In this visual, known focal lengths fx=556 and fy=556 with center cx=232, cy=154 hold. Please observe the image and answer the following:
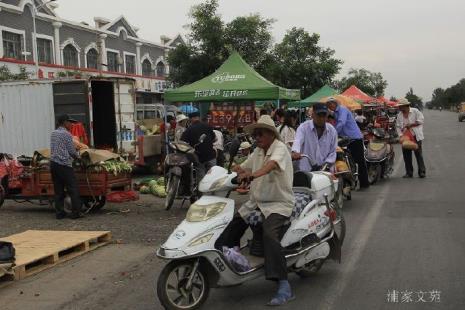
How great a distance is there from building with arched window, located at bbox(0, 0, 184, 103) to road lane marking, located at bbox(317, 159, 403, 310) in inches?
1028

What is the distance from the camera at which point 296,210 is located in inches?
206

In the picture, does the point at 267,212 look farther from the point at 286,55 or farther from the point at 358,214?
the point at 286,55

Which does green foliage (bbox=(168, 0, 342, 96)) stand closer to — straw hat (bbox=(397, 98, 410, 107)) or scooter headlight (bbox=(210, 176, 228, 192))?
straw hat (bbox=(397, 98, 410, 107))

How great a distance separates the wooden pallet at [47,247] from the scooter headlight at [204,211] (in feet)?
7.75

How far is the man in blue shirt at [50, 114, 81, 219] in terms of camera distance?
9.31 meters

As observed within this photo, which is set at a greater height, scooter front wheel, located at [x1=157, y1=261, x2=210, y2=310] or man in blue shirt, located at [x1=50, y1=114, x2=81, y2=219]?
man in blue shirt, located at [x1=50, y1=114, x2=81, y2=219]

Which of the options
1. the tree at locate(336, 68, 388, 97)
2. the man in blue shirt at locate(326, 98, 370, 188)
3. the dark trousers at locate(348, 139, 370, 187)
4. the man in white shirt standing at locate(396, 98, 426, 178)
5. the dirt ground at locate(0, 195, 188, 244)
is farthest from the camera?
the tree at locate(336, 68, 388, 97)

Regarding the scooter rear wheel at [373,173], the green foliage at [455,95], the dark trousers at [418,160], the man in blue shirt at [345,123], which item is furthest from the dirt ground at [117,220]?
the green foliage at [455,95]

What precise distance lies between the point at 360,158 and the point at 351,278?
6.11 meters

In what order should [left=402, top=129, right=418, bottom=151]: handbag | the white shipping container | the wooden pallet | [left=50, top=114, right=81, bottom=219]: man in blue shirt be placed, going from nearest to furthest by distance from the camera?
the wooden pallet, [left=50, top=114, right=81, bottom=219]: man in blue shirt, [left=402, top=129, right=418, bottom=151]: handbag, the white shipping container

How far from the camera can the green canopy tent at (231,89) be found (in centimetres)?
1393

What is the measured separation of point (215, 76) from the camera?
591 inches

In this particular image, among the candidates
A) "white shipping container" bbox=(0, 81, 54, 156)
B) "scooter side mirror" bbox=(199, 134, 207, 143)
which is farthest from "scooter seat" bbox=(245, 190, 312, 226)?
"white shipping container" bbox=(0, 81, 54, 156)

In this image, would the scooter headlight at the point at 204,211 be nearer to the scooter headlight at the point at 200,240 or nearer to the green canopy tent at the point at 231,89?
the scooter headlight at the point at 200,240
